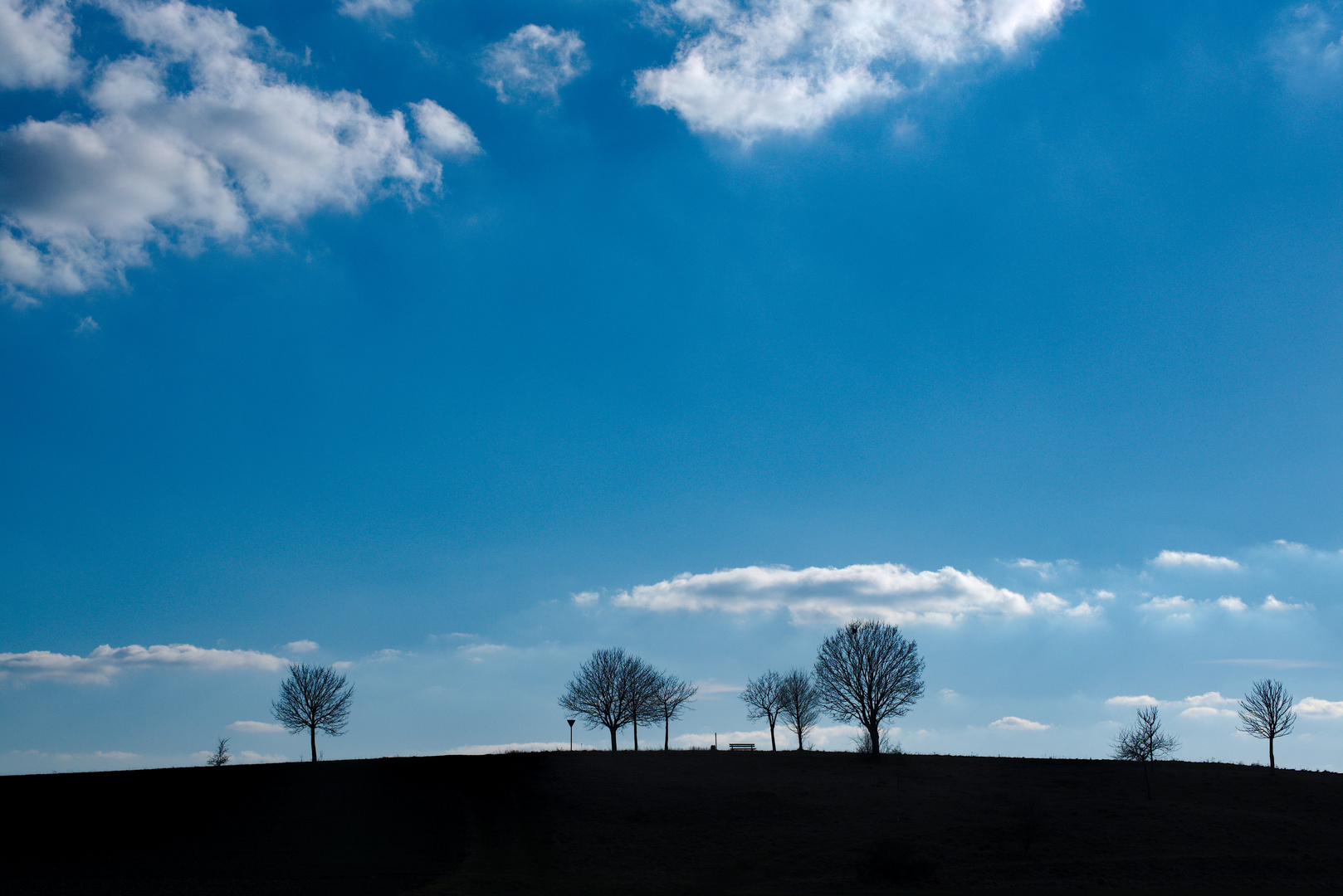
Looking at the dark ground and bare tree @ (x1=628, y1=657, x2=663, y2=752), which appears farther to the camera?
bare tree @ (x1=628, y1=657, x2=663, y2=752)

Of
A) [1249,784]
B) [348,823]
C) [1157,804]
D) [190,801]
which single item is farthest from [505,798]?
[1249,784]

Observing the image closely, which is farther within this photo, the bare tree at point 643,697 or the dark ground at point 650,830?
the bare tree at point 643,697

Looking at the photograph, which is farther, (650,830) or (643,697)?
(643,697)

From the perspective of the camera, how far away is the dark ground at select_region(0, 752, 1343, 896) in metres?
35.2

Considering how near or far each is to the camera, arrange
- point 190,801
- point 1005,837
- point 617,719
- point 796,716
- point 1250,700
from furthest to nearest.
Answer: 1. point 796,716
2. point 617,719
3. point 1250,700
4. point 190,801
5. point 1005,837

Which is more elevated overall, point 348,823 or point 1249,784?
point 348,823

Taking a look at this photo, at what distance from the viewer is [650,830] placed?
4334 centimetres

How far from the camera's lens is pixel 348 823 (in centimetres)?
4275

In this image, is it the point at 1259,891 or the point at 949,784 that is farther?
the point at 949,784

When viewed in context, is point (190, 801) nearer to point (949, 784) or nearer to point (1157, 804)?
point (949, 784)

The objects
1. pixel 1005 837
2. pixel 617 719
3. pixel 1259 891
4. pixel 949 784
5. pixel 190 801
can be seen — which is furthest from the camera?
pixel 617 719

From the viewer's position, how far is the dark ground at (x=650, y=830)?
35.2 meters

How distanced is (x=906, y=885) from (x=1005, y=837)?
29.3ft

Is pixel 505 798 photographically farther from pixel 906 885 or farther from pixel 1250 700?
pixel 1250 700
